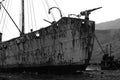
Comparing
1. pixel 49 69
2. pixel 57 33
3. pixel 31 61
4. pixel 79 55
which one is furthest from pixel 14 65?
pixel 79 55

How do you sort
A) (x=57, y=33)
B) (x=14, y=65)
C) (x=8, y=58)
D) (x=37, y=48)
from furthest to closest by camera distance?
1. (x=8, y=58)
2. (x=14, y=65)
3. (x=37, y=48)
4. (x=57, y=33)

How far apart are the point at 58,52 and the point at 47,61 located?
1338mm

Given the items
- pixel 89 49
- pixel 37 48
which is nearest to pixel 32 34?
pixel 37 48

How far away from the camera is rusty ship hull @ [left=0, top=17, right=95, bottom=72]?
15367mm

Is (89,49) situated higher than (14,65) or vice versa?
(89,49)

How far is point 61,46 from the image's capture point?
15.9m

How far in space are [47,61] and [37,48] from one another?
1774 mm

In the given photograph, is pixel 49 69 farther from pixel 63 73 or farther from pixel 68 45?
pixel 68 45

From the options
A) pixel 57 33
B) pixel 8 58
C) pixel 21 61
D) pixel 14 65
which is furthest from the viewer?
pixel 8 58

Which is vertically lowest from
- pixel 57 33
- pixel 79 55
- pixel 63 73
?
pixel 63 73

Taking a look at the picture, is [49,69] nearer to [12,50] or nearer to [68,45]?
[68,45]

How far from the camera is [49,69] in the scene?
1669 centimetres

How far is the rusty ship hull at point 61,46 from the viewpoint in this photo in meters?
15.4

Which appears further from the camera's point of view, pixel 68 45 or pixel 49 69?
pixel 49 69
